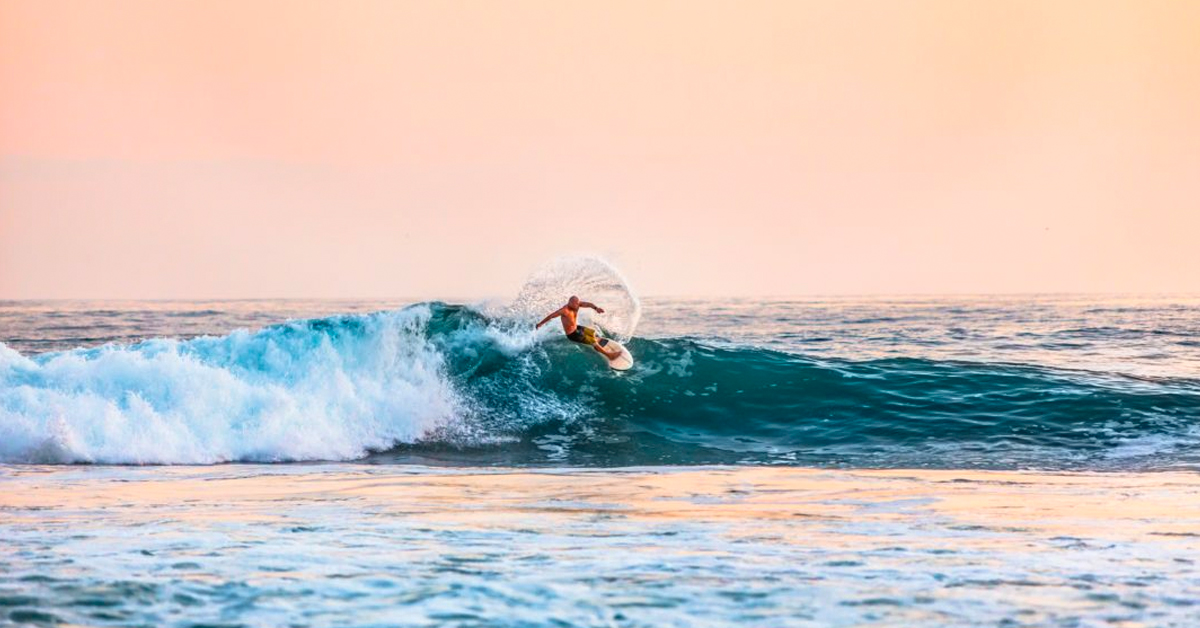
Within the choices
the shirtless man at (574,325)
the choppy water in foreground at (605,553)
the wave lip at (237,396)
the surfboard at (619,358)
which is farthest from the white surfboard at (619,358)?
the choppy water in foreground at (605,553)

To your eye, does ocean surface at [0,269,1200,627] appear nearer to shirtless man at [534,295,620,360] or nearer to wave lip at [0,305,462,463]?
wave lip at [0,305,462,463]

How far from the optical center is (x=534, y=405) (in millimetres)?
20156

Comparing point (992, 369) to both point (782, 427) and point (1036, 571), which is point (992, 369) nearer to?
point (782, 427)

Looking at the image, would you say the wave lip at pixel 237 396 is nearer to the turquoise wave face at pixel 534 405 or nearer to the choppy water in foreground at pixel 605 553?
the turquoise wave face at pixel 534 405

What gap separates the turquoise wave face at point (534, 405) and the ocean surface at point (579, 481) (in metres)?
0.07

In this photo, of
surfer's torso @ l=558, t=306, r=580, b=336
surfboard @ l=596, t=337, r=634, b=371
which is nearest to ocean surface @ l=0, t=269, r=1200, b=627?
surfboard @ l=596, t=337, r=634, b=371

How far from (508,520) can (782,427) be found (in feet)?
30.7

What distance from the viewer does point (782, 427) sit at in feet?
62.4

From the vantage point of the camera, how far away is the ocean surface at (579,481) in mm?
7730

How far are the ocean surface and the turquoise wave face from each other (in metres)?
0.07

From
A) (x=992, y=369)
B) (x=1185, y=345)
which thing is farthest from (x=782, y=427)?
(x=1185, y=345)

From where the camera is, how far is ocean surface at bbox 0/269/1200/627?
7.73 m

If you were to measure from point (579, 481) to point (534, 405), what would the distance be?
6748mm

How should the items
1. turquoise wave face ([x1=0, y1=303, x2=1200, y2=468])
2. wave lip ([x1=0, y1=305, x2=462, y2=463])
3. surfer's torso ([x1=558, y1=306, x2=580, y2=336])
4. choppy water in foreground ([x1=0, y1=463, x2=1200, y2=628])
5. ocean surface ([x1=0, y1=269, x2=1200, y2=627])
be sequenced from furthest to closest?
surfer's torso ([x1=558, y1=306, x2=580, y2=336])
turquoise wave face ([x1=0, y1=303, x2=1200, y2=468])
wave lip ([x1=0, y1=305, x2=462, y2=463])
ocean surface ([x1=0, y1=269, x2=1200, y2=627])
choppy water in foreground ([x1=0, y1=463, x2=1200, y2=628])
